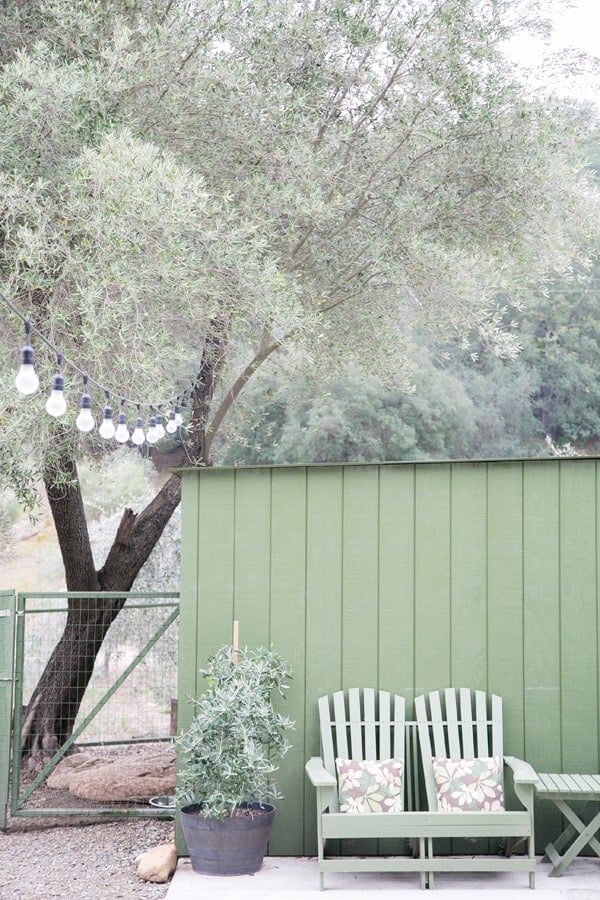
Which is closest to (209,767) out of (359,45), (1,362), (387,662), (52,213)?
(387,662)

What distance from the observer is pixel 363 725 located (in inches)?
179

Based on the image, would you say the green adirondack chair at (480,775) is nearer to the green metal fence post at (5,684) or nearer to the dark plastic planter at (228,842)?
the dark plastic planter at (228,842)

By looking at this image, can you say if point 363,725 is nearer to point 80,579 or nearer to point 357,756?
point 357,756

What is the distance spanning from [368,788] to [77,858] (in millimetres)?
1767

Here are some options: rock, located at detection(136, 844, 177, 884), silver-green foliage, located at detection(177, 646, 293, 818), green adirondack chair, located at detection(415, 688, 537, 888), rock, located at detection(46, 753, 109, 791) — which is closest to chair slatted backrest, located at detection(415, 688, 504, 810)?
green adirondack chair, located at detection(415, 688, 537, 888)

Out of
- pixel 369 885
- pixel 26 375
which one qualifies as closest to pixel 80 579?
pixel 369 885

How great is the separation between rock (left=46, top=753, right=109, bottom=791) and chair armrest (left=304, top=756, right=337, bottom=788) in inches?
106

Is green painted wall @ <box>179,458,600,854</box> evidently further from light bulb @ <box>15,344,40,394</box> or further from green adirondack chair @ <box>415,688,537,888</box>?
light bulb @ <box>15,344,40,394</box>

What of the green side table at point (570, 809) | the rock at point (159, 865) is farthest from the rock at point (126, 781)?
the green side table at point (570, 809)

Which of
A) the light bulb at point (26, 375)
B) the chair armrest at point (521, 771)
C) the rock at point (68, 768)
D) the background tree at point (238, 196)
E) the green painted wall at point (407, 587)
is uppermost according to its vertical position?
the background tree at point (238, 196)

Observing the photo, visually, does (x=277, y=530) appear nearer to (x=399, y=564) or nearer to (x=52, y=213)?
(x=399, y=564)

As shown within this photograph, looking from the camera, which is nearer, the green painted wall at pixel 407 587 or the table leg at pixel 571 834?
the table leg at pixel 571 834

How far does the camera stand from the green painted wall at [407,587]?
14.8 ft

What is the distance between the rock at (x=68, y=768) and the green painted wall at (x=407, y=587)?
7.59ft
